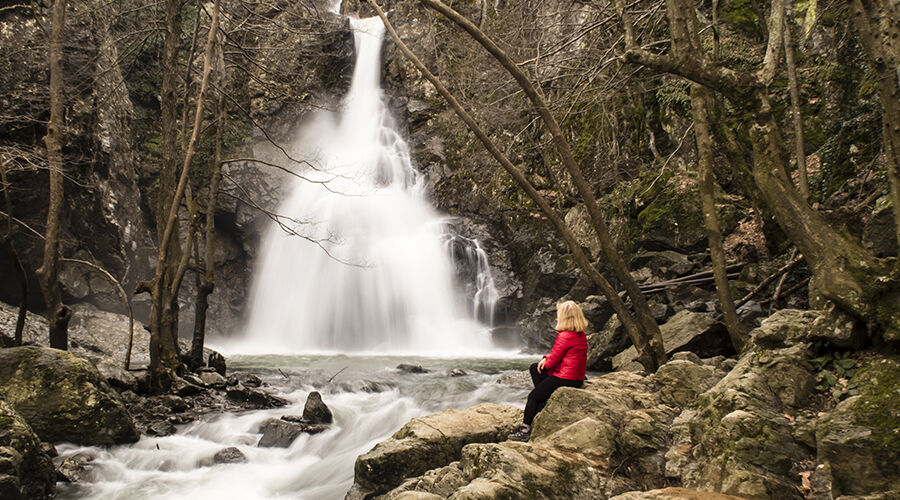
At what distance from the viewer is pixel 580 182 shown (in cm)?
680

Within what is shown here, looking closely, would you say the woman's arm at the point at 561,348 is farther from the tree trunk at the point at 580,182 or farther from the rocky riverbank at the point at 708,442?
the tree trunk at the point at 580,182

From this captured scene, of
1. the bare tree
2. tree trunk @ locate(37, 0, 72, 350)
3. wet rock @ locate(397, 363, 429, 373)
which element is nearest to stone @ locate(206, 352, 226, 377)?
tree trunk @ locate(37, 0, 72, 350)

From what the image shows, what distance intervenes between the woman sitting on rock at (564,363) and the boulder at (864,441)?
7.70 ft

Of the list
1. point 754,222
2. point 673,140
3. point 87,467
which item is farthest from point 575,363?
point 673,140

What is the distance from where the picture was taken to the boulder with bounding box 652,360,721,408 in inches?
195

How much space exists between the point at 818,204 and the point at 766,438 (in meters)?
7.58

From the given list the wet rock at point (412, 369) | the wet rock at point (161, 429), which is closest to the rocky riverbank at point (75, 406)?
the wet rock at point (161, 429)

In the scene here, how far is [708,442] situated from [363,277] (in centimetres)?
1565

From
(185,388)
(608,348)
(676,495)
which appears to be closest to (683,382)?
(676,495)

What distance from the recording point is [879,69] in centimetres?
378

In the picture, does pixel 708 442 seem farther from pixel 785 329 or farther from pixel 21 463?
pixel 21 463

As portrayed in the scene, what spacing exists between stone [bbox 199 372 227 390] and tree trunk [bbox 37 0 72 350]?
2.13 metres

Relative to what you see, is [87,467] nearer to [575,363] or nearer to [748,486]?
[575,363]

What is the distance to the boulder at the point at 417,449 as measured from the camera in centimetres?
441
